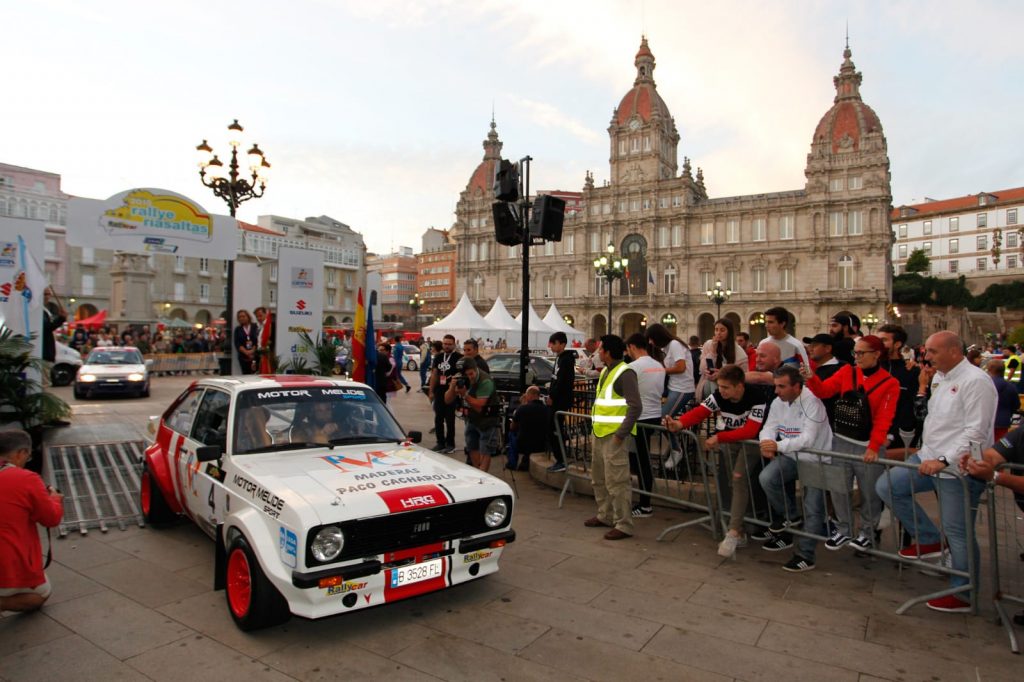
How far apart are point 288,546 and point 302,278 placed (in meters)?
9.47

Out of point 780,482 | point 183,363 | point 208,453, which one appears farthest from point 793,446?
point 183,363

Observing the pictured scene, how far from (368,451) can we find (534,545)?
1.89 m

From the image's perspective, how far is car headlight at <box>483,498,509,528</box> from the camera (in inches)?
171

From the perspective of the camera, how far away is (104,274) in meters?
58.8

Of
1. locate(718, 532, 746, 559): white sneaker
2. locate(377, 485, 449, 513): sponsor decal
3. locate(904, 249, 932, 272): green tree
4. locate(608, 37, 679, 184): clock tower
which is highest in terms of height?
locate(608, 37, 679, 184): clock tower

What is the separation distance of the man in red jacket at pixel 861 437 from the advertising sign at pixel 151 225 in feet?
36.9

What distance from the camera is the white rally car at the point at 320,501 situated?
3641 mm

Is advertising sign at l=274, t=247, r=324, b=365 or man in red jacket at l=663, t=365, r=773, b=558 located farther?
advertising sign at l=274, t=247, r=324, b=365

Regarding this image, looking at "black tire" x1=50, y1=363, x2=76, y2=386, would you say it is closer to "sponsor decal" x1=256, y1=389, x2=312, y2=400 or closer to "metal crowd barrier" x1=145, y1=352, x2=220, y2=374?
"metal crowd barrier" x1=145, y1=352, x2=220, y2=374

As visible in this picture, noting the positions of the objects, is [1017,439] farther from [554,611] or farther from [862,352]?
[554,611]

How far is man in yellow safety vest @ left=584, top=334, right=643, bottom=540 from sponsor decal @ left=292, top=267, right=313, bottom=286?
820 centimetres

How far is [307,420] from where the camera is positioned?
496cm

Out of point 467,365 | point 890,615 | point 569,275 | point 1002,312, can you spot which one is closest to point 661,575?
point 890,615

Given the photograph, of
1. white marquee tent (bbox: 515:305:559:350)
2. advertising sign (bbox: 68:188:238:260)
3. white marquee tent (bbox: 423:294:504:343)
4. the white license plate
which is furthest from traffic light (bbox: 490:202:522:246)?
white marquee tent (bbox: 423:294:504:343)
